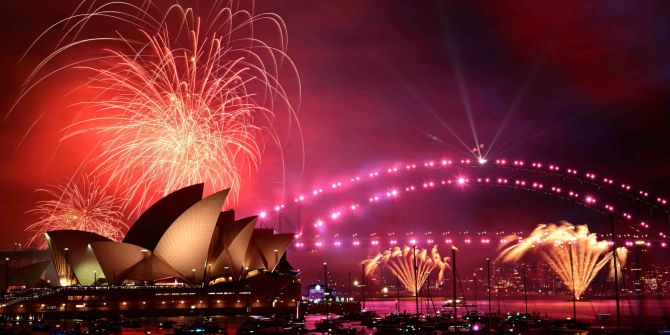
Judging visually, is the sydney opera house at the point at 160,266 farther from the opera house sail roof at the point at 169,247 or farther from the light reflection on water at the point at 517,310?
the light reflection on water at the point at 517,310

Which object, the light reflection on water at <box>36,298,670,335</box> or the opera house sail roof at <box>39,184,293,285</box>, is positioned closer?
the light reflection on water at <box>36,298,670,335</box>

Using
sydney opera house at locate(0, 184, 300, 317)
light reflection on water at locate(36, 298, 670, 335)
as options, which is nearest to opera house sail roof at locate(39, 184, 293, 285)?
sydney opera house at locate(0, 184, 300, 317)

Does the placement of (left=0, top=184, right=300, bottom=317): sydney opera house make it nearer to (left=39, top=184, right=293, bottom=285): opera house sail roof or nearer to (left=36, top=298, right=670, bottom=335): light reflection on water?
(left=39, top=184, right=293, bottom=285): opera house sail roof

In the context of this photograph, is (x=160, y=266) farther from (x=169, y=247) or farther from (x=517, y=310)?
(x=517, y=310)

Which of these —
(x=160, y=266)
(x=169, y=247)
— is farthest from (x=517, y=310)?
(x=169, y=247)

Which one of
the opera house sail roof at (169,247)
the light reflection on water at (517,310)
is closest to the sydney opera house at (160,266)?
the opera house sail roof at (169,247)

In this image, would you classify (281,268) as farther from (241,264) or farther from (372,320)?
(372,320)
